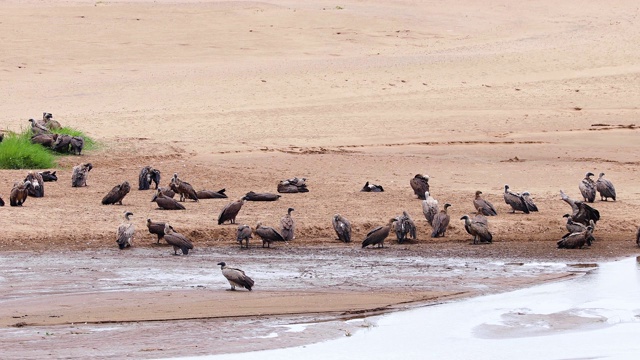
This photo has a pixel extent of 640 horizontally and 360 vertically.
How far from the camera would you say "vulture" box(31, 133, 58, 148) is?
779 inches

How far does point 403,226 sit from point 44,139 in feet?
23.7

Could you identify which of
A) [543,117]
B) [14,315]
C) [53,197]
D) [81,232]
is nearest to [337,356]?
[14,315]

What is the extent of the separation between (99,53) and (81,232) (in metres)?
16.1

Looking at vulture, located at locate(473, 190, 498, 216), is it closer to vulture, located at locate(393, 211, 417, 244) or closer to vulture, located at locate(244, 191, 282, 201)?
vulture, located at locate(393, 211, 417, 244)

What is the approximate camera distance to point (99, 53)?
99.9 feet

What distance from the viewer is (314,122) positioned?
23375mm

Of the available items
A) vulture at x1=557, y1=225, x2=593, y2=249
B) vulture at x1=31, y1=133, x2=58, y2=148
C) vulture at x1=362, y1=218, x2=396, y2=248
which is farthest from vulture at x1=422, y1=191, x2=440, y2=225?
vulture at x1=31, y1=133, x2=58, y2=148

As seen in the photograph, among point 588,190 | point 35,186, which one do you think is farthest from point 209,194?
point 588,190

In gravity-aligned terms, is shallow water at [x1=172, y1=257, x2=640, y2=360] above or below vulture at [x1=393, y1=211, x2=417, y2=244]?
below

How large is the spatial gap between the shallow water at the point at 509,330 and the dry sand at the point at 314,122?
15.1 inches

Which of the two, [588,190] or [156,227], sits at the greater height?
[588,190]

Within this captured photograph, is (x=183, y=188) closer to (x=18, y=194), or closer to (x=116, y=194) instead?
(x=116, y=194)

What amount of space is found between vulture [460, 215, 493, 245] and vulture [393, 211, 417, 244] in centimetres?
69

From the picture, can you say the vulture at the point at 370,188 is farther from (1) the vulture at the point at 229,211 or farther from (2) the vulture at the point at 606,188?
(2) the vulture at the point at 606,188
